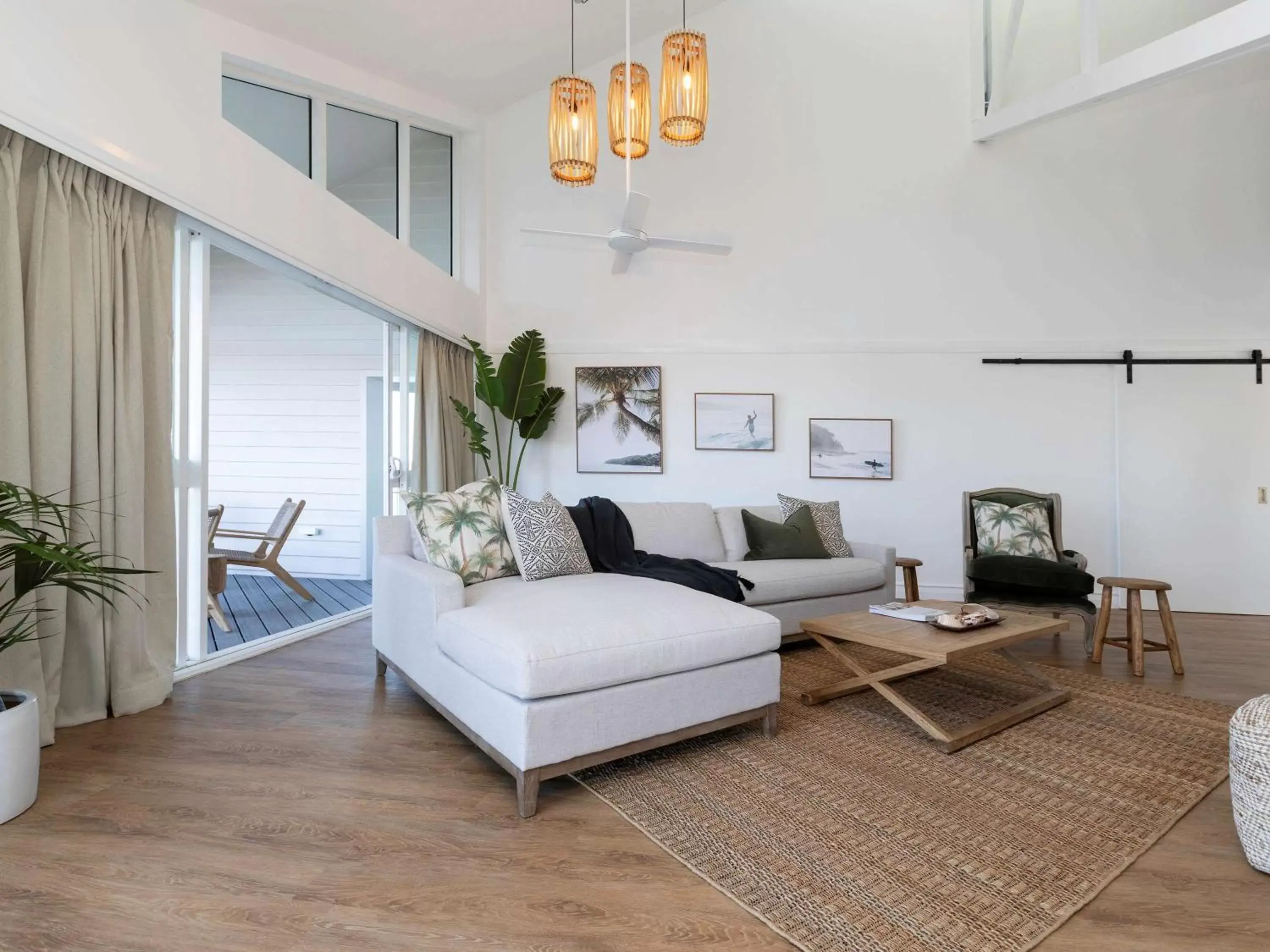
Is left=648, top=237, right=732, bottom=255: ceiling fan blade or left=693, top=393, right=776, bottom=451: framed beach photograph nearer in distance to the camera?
left=648, top=237, right=732, bottom=255: ceiling fan blade

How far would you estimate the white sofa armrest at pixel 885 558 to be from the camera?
4.47m

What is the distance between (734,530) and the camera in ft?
15.1

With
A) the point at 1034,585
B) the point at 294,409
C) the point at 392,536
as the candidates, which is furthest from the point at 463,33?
the point at 1034,585

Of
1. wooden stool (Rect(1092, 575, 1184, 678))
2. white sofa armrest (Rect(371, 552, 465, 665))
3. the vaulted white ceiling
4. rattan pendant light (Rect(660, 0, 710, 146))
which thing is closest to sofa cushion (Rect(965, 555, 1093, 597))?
wooden stool (Rect(1092, 575, 1184, 678))

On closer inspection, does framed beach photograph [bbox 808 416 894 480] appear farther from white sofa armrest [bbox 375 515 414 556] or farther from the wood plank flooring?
the wood plank flooring

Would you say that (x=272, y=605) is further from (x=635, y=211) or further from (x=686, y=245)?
(x=686, y=245)

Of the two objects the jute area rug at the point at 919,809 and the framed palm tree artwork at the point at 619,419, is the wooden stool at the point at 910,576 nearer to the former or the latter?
the jute area rug at the point at 919,809

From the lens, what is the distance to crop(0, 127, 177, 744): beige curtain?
96.9 inches

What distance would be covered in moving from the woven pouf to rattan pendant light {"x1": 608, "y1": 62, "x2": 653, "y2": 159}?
3.02 metres

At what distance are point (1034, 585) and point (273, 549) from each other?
498 centimetres

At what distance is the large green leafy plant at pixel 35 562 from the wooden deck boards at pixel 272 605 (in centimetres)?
127

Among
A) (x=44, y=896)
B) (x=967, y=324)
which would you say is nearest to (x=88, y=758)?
(x=44, y=896)

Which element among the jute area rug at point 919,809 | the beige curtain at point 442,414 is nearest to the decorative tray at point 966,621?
the jute area rug at point 919,809

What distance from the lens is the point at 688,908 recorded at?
63.8 inches
